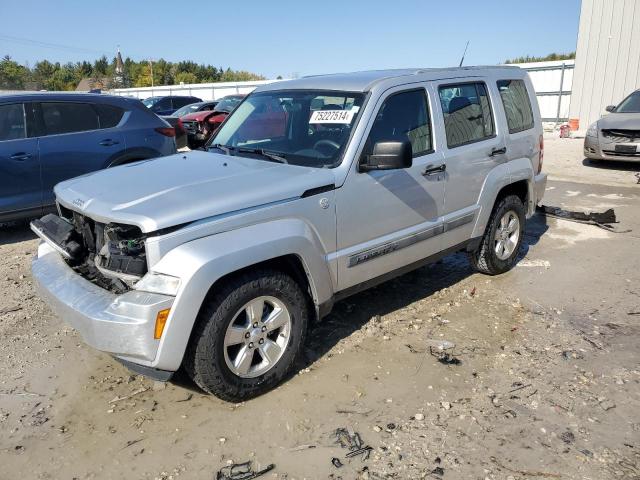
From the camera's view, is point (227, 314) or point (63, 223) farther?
point (63, 223)

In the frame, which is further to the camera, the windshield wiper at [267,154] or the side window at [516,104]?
the side window at [516,104]

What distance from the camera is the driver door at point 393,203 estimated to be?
3490 mm

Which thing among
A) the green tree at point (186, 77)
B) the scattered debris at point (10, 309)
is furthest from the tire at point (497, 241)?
the green tree at point (186, 77)

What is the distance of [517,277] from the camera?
5.24 m

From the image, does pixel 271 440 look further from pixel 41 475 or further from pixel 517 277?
→ pixel 517 277

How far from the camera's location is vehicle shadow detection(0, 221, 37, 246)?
6.53m

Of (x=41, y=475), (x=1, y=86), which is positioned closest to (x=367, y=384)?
(x=41, y=475)

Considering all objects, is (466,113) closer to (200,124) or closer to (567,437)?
(567,437)

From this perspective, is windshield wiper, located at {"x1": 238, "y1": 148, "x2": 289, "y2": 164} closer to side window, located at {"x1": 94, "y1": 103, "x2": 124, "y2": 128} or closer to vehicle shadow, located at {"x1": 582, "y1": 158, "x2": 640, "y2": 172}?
side window, located at {"x1": 94, "y1": 103, "x2": 124, "y2": 128}

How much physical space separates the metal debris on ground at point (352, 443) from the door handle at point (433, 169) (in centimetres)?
201

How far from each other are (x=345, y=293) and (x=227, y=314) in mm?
1010

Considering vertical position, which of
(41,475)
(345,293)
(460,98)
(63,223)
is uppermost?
(460,98)

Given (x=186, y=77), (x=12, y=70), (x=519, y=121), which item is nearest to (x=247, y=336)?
(x=519, y=121)

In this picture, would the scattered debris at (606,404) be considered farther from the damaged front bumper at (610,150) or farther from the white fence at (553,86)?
the white fence at (553,86)
